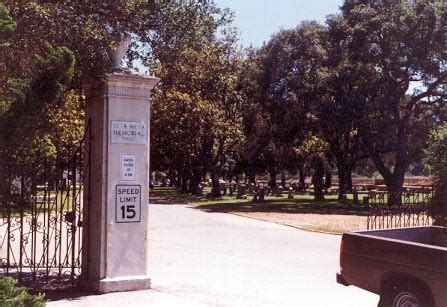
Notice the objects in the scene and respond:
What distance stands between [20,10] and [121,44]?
170cm

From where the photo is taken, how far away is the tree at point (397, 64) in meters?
31.2

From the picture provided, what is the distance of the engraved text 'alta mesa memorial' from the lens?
9.05 meters

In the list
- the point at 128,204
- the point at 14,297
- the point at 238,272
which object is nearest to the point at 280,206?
the point at 238,272

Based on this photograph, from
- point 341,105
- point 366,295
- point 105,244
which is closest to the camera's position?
point 105,244

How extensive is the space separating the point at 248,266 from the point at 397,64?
22545 mm

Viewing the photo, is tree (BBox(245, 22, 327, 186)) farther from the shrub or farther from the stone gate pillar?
the shrub

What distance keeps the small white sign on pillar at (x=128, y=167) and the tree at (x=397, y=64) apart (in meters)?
24.7

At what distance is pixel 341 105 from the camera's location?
3259 centimetres

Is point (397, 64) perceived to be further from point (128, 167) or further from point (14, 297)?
point (14, 297)

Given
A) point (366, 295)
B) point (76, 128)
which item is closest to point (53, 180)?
point (366, 295)

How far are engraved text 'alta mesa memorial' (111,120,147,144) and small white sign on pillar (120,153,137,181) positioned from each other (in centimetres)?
23

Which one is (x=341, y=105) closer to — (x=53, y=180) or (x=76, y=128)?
(x=76, y=128)

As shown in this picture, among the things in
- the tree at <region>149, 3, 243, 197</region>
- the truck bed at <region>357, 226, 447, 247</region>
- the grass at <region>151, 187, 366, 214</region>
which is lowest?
the grass at <region>151, 187, 366, 214</region>

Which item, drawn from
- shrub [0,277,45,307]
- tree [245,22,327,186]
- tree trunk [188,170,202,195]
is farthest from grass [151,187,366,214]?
shrub [0,277,45,307]
